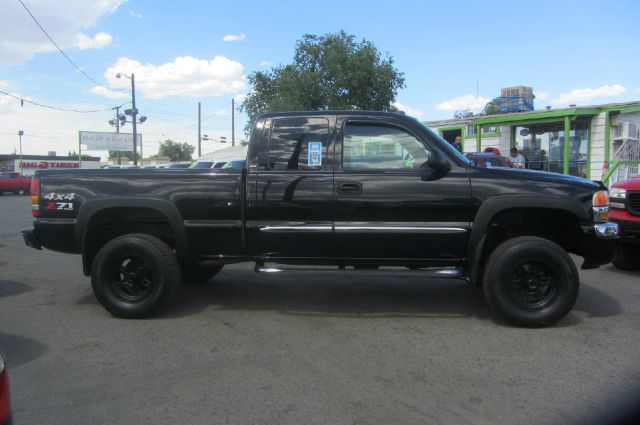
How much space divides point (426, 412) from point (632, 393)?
4.65 ft

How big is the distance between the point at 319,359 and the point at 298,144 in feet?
6.73

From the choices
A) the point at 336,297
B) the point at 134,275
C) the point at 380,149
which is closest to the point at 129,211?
the point at 134,275

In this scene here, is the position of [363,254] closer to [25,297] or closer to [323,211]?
[323,211]

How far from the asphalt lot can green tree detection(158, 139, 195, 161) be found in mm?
120794

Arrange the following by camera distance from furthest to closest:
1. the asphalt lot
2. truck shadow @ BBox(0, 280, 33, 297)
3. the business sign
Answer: the business sign < truck shadow @ BBox(0, 280, 33, 297) < the asphalt lot

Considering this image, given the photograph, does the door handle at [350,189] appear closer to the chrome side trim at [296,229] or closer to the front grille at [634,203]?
the chrome side trim at [296,229]

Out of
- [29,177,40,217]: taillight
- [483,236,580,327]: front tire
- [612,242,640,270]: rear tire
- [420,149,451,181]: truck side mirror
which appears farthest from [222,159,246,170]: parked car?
[612,242,640,270]: rear tire

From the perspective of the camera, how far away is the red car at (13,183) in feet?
122

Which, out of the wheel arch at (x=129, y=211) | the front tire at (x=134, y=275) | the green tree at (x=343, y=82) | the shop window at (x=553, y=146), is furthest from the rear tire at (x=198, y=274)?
the green tree at (x=343, y=82)

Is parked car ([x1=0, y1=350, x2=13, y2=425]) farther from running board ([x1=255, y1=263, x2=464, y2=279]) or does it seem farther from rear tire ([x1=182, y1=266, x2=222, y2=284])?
rear tire ([x1=182, y1=266, x2=222, y2=284])

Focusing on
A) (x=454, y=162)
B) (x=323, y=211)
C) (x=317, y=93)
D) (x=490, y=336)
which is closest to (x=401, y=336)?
(x=490, y=336)

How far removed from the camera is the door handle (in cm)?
482

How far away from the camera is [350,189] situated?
4.83 m

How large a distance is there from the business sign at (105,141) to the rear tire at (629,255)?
5687cm
